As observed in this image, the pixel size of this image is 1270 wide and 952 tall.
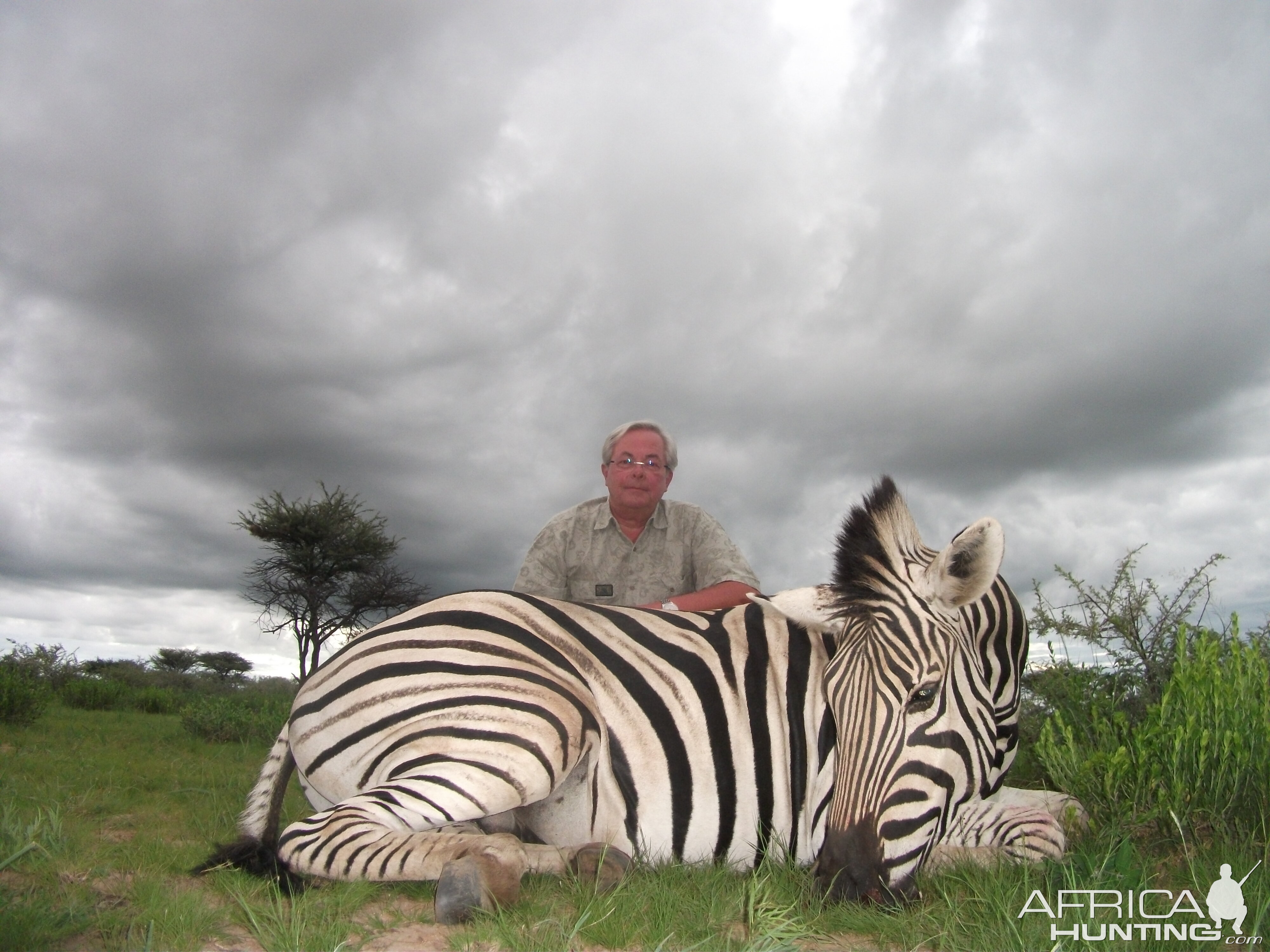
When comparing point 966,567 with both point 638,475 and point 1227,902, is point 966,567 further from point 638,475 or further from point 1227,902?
point 638,475

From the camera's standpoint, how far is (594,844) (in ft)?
10.5

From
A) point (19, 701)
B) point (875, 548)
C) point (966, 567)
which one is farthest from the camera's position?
point (19, 701)

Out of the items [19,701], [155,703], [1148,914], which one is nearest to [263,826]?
[1148,914]

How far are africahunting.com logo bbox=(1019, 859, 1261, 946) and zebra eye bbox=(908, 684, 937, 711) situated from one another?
24.6 inches

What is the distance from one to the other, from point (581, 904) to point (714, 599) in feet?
8.20

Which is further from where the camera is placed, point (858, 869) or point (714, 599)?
point (714, 599)

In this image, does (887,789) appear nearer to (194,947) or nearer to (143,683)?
(194,947)

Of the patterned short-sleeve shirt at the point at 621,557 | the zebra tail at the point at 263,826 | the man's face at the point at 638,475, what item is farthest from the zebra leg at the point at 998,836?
the man's face at the point at 638,475

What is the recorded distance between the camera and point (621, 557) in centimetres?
633

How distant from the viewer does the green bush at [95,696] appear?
40.7 ft

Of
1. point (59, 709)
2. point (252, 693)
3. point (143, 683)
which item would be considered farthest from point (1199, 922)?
point (143, 683)

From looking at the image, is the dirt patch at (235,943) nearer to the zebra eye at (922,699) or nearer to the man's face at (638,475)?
the zebra eye at (922,699)

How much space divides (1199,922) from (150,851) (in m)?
3.77

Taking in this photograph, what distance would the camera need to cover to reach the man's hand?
203 inches
